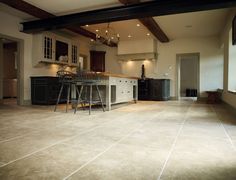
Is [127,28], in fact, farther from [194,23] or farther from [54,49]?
[54,49]

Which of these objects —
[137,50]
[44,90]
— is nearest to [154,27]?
[137,50]

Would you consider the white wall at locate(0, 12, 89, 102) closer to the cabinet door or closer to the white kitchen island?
the cabinet door

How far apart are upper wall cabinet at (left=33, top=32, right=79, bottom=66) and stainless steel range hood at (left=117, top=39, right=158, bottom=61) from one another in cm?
229

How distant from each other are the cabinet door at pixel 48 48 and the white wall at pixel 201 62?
4.05m

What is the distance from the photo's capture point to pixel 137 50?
929cm

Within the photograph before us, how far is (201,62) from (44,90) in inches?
244

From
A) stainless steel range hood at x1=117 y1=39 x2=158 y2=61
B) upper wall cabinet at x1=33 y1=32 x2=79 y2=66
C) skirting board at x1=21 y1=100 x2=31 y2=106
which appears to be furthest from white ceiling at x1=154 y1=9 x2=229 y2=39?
skirting board at x1=21 y1=100 x2=31 y2=106

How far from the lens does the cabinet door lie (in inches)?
260

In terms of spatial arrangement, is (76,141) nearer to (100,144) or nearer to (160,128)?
(100,144)

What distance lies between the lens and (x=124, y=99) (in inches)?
235

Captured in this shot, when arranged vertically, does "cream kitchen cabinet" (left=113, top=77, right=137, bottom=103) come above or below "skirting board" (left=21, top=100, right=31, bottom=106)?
above

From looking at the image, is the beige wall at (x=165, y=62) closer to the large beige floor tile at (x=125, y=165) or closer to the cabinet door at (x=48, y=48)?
the cabinet door at (x=48, y=48)

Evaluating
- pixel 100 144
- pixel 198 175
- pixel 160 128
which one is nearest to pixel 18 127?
pixel 100 144

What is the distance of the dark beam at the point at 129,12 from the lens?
432 centimetres
